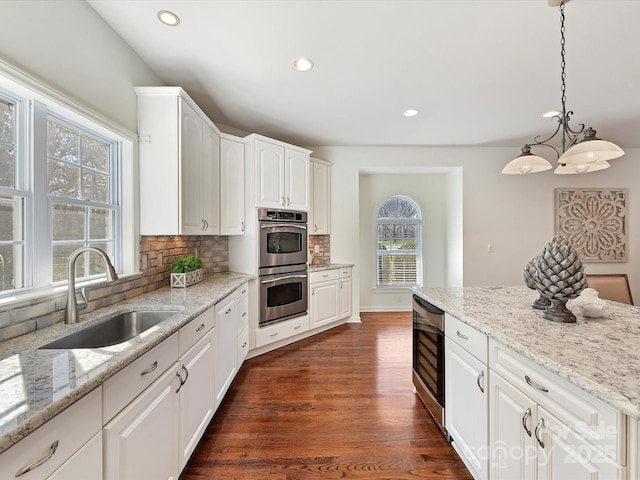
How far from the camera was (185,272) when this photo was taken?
7.43 ft

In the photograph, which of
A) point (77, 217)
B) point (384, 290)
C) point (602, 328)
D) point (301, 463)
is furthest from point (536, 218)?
point (77, 217)

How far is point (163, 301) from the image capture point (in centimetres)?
177

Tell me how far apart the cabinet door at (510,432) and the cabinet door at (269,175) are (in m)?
2.50

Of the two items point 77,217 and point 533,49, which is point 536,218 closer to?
point 533,49

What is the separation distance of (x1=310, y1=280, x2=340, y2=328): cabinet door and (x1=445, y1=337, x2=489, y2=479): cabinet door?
2002 mm

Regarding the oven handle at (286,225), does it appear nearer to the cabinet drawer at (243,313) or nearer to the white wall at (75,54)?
the cabinet drawer at (243,313)

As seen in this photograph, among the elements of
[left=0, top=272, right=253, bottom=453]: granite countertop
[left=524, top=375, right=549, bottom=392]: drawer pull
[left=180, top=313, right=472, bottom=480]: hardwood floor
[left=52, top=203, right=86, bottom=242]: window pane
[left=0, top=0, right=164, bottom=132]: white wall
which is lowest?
[left=180, top=313, right=472, bottom=480]: hardwood floor

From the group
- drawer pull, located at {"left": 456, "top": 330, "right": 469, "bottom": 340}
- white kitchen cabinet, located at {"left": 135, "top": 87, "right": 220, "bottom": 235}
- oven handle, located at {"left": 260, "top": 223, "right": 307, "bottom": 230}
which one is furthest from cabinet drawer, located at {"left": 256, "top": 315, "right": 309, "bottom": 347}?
drawer pull, located at {"left": 456, "top": 330, "right": 469, "bottom": 340}

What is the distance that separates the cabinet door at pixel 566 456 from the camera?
2.52 feet

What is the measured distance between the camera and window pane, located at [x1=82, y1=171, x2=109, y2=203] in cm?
170

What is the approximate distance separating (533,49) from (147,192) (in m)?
3.01

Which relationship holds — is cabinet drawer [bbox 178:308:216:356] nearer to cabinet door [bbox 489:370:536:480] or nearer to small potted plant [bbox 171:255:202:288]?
small potted plant [bbox 171:255:202:288]

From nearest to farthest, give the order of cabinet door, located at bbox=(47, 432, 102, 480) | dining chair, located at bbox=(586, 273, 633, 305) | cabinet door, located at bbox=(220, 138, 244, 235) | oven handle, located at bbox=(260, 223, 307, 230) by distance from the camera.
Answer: cabinet door, located at bbox=(47, 432, 102, 480)
dining chair, located at bbox=(586, 273, 633, 305)
cabinet door, located at bbox=(220, 138, 244, 235)
oven handle, located at bbox=(260, 223, 307, 230)

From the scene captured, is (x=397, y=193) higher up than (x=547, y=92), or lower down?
lower down
